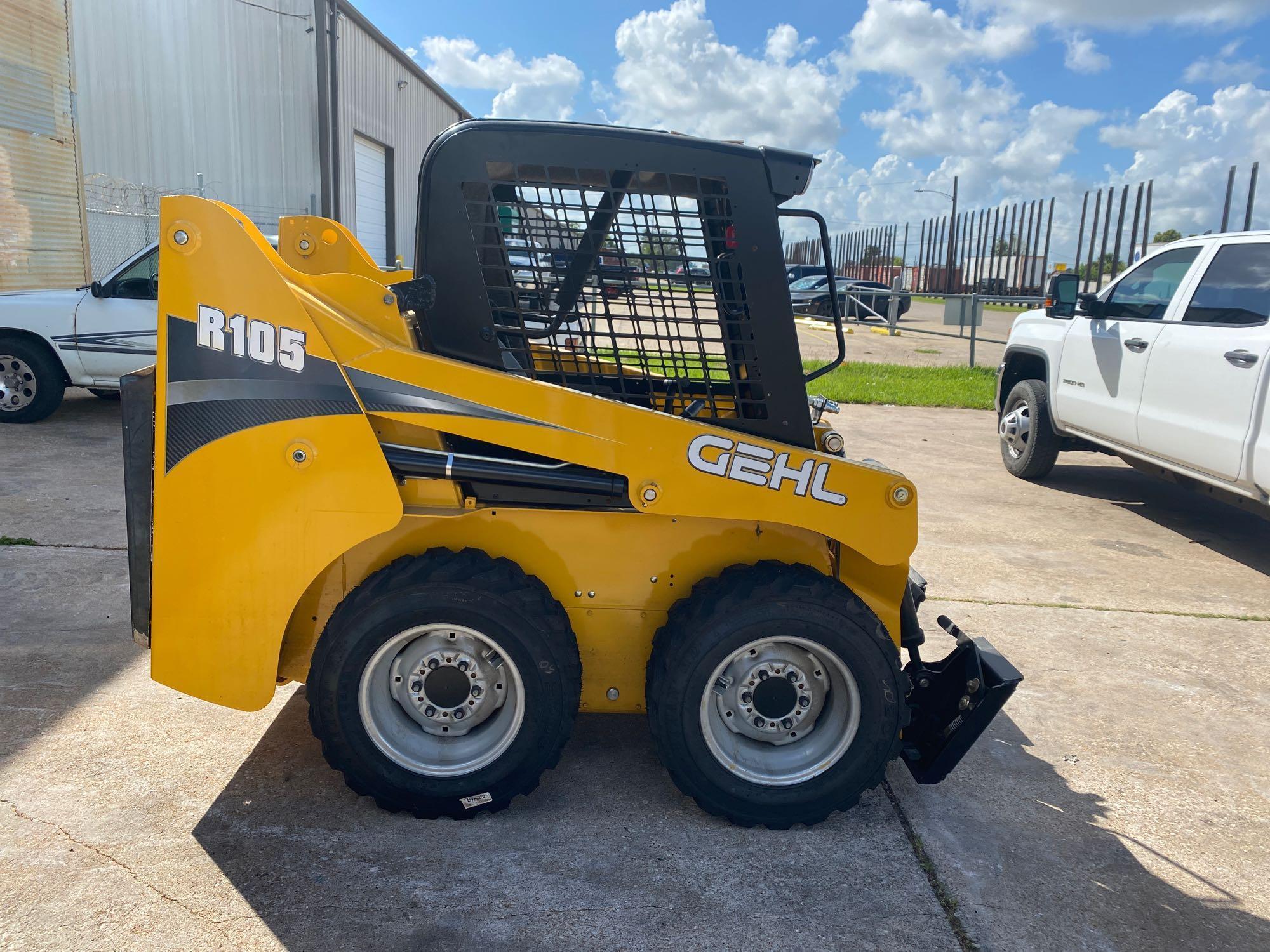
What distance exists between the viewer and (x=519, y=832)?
119 inches

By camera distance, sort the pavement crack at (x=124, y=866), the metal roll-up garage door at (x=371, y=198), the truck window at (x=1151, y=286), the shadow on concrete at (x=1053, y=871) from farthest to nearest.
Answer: the metal roll-up garage door at (x=371, y=198) < the truck window at (x=1151, y=286) < the shadow on concrete at (x=1053, y=871) < the pavement crack at (x=124, y=866)

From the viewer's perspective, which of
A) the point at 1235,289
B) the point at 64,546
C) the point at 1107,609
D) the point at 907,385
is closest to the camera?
the point at 1107,609

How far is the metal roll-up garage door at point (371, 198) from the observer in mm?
22531

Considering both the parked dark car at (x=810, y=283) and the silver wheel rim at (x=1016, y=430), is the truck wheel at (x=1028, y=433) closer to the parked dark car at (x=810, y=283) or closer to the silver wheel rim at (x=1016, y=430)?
the silver wheel rim at (x=1016, y=430)

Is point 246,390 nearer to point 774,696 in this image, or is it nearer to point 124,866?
point 124,866

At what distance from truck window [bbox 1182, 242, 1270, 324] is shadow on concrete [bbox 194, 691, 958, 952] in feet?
14.7

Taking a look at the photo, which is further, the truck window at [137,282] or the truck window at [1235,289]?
the truck window at [137,282]

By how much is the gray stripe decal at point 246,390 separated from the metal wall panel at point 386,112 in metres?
15.8

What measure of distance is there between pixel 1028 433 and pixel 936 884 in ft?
20.5

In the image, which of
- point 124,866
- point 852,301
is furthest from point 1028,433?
point 852,301

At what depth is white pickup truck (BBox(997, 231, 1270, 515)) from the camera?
564 cm

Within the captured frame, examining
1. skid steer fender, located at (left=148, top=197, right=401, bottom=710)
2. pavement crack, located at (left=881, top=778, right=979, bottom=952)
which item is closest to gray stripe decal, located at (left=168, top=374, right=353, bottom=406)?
skid steer fender, located at (left=148, top=197, right=401, bottom=710)

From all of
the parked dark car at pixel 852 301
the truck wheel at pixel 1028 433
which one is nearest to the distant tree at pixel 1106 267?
the parked dark car at pixel 852 301

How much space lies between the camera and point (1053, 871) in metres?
2.96
